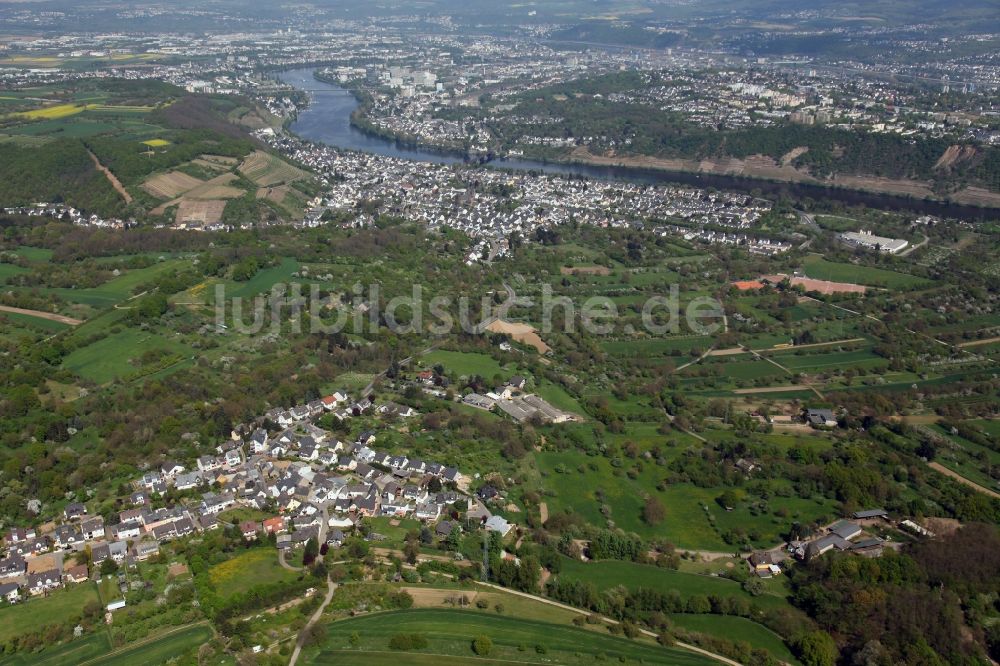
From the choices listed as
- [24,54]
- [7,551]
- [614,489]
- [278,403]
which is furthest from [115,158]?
[24,54]

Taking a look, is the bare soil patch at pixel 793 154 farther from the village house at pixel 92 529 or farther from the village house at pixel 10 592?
the village house at pixel 10 592

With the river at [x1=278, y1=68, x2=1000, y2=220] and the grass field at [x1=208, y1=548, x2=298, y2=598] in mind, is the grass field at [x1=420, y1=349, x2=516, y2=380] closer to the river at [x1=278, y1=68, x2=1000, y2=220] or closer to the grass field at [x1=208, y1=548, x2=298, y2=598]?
the grass field at [x1=208, y1=548, x2=298, y2=598]

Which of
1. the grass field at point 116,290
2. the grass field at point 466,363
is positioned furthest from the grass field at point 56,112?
the grass field at point 466,363

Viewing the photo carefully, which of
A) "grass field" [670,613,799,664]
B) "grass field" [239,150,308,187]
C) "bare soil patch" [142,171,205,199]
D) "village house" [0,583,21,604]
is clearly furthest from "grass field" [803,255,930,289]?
"village house" [0,583,21,604]

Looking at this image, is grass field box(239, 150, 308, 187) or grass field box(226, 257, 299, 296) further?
grass field box(239, 150, 308, 187)

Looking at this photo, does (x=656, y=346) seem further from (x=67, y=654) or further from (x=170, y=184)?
(x=170, y=184)

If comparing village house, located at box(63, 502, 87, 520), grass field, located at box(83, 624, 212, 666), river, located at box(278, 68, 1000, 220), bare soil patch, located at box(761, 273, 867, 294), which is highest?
grass field, located at box(83, 624, 212, 666)

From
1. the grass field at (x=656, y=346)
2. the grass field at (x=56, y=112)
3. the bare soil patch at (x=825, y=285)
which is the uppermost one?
the grass field at (x=56, y=112)
